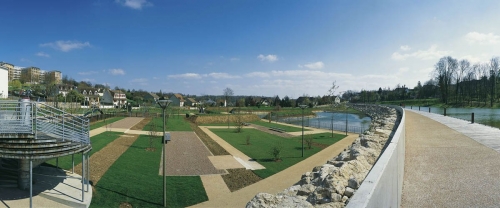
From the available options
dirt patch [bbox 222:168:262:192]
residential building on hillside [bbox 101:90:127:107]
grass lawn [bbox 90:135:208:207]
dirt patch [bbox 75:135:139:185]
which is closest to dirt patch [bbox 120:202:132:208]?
grass lawn [bbox 90:135:208:207]

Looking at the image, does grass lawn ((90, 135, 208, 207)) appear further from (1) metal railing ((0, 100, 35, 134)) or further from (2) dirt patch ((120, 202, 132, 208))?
(1) metal railing ((0, 100, 35, 134))

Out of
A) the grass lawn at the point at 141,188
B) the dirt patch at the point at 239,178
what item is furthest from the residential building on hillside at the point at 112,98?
the dirt patch at the point at 239,178

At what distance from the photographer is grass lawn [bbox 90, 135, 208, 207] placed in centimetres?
1196

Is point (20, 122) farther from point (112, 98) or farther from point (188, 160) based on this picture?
point (112, 98)

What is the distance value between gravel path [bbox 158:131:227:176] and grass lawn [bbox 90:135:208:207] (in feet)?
3.19

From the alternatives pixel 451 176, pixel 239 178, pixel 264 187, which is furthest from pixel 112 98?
pixel 451 176

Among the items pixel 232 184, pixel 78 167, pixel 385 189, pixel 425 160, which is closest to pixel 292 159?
pixel 232 184

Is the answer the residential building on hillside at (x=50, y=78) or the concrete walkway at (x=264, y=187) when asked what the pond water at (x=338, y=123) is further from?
the residential building on hillside at (x=50, y=78)

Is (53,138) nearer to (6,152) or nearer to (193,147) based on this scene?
(6,152)

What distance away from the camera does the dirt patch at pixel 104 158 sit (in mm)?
Result: 14594

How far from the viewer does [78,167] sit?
15.1 m

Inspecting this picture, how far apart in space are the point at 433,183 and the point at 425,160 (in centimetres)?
249

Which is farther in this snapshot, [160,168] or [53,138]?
[160,168]

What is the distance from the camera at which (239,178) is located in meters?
15.6
